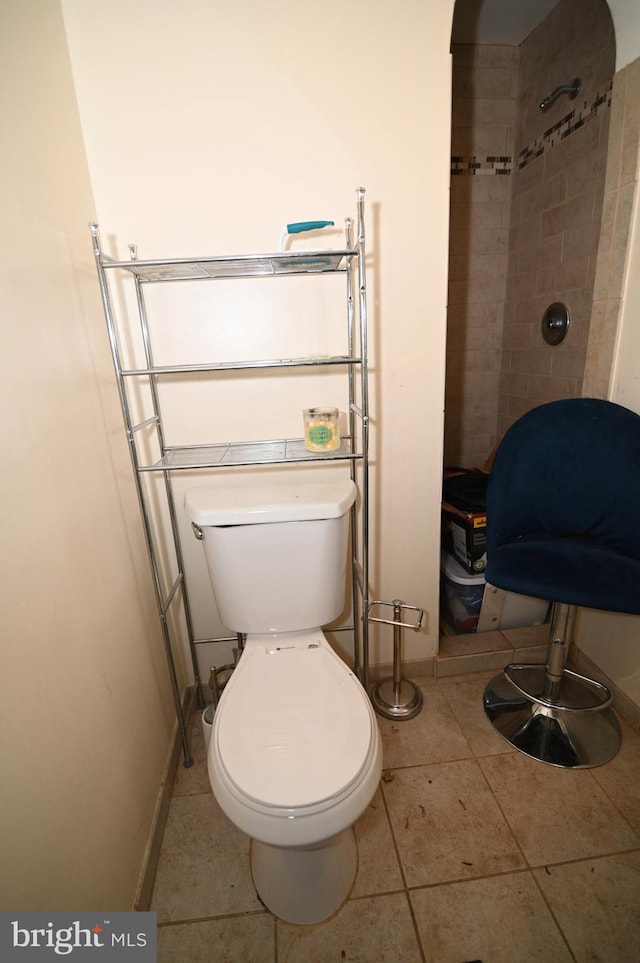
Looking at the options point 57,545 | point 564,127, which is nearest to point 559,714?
point 57,545

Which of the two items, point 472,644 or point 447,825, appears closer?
point 447,825

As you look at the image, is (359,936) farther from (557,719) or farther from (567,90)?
(567,90)

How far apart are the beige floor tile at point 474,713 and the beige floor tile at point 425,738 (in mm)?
28

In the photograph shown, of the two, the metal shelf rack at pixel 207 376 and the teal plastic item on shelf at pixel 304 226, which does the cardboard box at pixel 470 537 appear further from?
the teal plastic item on shelf at pixel 304 226

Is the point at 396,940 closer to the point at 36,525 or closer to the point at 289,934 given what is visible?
the point at 289,934

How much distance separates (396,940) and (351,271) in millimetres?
1607

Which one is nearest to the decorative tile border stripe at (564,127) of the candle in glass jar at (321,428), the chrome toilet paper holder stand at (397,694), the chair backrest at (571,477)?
the chair backrest at (571,477)

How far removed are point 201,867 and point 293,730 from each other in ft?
1.74

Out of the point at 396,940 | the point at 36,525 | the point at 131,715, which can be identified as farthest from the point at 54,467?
the point at 396,940

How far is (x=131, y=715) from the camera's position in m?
1.09

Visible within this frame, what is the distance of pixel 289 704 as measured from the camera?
Result: 3.32 feet

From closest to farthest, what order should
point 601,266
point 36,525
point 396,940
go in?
point 36,525, point 396,940, point 601,266

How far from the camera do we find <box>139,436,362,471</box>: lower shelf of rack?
1.14m

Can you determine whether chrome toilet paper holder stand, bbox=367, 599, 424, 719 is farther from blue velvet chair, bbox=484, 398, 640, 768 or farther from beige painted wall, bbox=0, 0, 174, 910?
beige painted wall, bbox=0, 0, 174, 910
